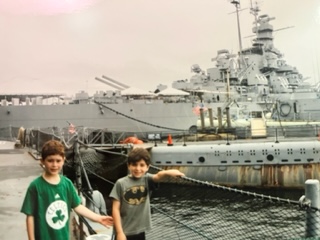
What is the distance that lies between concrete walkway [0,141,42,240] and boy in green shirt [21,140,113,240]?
4.71 ft

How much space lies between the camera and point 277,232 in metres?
8.23

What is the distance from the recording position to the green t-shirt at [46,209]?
2.23 metres

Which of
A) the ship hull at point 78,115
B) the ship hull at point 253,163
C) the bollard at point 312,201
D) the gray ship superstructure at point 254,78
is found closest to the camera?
the bollard at point 312,201

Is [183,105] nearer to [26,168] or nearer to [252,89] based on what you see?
[252,89]

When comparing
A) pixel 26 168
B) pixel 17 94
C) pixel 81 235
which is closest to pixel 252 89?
pixel 17 94

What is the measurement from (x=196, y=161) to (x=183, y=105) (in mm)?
13293

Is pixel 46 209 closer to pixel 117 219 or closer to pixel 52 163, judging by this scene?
pixel 52 163

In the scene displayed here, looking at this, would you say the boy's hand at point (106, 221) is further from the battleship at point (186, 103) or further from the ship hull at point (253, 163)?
the battleship at point (186, 103)

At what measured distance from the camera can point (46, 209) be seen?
2240 mm

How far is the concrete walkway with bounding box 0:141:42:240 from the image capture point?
12.3 feet

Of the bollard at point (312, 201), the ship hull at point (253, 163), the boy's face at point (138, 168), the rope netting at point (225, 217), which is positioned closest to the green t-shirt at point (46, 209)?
the boy's face at point (138, 168)

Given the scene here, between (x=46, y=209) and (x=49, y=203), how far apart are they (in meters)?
0.04

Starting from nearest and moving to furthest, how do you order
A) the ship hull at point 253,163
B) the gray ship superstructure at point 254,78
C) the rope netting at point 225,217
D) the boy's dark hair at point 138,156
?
the boy's dark hair at point 138,156, the rope netting at point 225,217, the ship hull at point 253,163, the gray ship superstructure at point 254,78

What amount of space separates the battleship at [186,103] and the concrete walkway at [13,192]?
1159 cm
